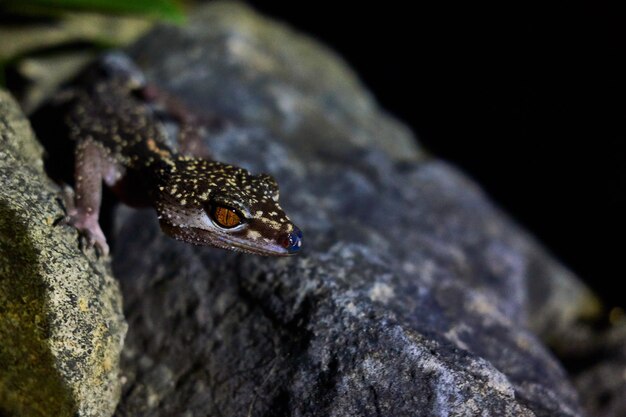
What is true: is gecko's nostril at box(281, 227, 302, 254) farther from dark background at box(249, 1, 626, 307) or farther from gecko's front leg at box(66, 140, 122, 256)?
dark background at box(249, 1, 626, 307)

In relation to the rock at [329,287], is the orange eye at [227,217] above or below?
above

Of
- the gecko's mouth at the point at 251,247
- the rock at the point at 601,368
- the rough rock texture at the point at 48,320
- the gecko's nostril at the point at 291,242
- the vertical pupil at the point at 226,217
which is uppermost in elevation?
the gecko's nostril at the point at 291,242

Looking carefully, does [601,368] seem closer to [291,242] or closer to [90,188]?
[291,242]

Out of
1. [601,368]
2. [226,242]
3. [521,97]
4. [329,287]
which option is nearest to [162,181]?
[226,242]

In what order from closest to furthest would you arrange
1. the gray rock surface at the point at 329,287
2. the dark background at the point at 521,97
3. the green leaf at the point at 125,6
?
1. the gray rock surface at the point at 329,287
2. the green leaf at the point at 125,6
3. the dark background at the point at 521,97

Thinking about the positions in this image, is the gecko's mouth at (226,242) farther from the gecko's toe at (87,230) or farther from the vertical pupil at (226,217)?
the gecko's toe at (87,230)

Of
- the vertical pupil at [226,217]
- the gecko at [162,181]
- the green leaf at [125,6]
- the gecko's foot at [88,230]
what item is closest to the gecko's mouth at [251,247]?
the gecko at [162,181]

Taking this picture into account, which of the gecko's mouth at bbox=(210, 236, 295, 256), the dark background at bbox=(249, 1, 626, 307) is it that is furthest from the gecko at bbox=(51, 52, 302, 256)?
the dark background at bbox=(249, 1, 626, 307)
